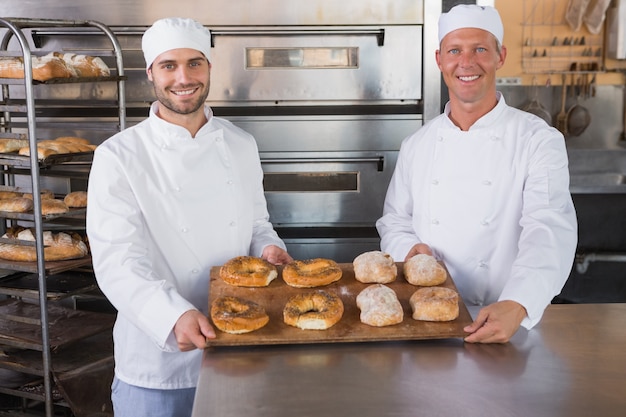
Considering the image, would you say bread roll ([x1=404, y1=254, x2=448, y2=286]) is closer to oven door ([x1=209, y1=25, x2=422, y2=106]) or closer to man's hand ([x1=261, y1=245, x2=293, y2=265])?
man's hand ([x1=261, y1=245, x2=293, y2=265])

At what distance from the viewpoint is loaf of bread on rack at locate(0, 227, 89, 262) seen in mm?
2996

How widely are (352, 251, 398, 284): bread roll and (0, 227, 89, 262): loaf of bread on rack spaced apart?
1566 millimetres

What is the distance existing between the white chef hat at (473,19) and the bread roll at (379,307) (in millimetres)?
921

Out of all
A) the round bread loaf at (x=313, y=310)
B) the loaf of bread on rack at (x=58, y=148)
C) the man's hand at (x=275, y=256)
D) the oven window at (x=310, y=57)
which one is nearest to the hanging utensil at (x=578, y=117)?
the oven window at (x=310, y=57)

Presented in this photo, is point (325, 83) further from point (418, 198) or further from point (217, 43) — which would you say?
point (418, 198)

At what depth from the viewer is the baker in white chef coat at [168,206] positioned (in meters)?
1.98

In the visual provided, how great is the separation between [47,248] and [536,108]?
315 centimetres

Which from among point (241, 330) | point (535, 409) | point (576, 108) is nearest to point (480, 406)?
point (535, 409)

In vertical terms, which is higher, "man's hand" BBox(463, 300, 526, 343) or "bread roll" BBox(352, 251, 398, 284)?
"bread roll" BBox(352, 251, 398, 284)

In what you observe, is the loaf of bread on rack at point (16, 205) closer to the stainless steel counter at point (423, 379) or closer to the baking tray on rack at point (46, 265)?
the baking tray on rack at point (46, 265)

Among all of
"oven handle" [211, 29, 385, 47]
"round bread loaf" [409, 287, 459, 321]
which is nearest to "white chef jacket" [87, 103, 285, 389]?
"round bread loaf" [409, 287, 459, 321]

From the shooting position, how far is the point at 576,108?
15.6 ft

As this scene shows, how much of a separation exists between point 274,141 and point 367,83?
1.85 ft

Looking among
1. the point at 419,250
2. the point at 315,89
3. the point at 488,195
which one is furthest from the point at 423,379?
the point at 315,89
